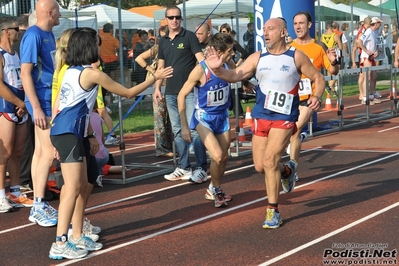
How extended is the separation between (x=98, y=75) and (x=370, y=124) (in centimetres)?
1054

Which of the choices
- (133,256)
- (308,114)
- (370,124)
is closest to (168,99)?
(308,114)

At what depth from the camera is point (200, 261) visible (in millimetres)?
6391

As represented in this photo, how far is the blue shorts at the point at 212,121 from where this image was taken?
8.84 m

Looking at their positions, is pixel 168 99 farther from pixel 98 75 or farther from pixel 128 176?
pixel 98 75

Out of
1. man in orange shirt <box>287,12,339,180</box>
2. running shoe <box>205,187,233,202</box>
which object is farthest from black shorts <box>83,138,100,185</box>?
man in orange shirt <box>287,12,339,180</box>

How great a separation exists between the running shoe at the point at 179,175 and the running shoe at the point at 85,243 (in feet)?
11.7

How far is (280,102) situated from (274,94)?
10 centimetres

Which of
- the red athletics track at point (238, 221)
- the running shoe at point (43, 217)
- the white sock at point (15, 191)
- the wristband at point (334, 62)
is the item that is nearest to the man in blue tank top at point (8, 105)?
the white sock at point (15, 191)

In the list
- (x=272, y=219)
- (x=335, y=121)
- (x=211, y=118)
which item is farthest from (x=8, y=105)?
(x=335, y=121)

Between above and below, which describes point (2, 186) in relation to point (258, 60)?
below

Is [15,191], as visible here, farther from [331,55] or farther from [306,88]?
[331,55]

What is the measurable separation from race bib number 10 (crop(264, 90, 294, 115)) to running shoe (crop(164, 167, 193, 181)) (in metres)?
3.01

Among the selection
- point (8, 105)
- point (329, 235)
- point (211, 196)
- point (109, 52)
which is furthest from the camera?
point (109, 52)

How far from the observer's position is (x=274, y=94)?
25.1 ft
